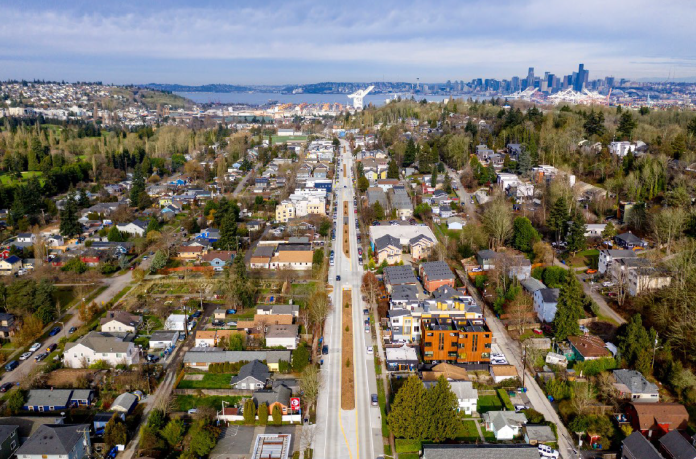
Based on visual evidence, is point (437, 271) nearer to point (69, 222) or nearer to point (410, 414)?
point (410, 414)

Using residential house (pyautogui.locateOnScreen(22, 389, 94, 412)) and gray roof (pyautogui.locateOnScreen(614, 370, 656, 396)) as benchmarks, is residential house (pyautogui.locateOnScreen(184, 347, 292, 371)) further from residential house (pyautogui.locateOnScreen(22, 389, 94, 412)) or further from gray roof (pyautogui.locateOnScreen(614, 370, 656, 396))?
gray roof (pyautogui.locateOnScreen(614, 370, 656, 396))

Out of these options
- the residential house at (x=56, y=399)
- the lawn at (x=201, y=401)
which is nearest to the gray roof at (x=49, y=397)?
the residential house at (x=56, y=399)

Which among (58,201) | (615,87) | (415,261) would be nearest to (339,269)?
(415,261)

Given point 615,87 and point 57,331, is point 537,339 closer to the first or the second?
point 57,331

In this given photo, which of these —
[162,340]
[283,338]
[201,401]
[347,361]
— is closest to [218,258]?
[162,340]

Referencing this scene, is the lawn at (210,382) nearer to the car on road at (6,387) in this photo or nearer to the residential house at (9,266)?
the car on road at (6,387)
